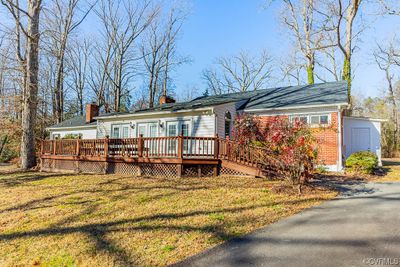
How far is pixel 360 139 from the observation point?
15.1 meters

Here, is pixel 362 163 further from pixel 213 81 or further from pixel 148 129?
pixel 213 81

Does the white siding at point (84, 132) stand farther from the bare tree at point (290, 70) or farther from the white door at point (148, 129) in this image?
the bare tree at point (290, 70)

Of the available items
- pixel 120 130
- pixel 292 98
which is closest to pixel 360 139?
pixel 292 98

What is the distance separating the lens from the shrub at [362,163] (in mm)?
11578

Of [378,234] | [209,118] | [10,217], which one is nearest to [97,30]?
[209,118]

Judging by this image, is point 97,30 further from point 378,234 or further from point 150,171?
point 378,234

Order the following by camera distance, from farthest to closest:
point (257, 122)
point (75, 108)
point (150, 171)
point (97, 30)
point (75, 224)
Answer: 1. point (75, 108)
2. point (97, 30)
3. point (257, 122)
4. point (150, 171)
5. point (75, 224)

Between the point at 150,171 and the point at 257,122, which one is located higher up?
the point at 257,122

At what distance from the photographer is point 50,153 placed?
14945mm

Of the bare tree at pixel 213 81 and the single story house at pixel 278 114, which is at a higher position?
the bare tree at pixel 213 81

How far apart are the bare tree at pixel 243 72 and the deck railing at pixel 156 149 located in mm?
25337

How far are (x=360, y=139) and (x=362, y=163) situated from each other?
13.3 feet

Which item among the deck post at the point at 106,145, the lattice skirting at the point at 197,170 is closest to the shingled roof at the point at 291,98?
the deck post at the point at 106,145

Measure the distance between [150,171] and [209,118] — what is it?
13.6ft
